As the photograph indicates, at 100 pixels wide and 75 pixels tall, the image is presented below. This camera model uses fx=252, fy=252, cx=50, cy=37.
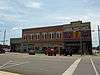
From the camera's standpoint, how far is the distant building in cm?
8779

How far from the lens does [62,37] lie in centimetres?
7262

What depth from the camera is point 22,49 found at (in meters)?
85.2

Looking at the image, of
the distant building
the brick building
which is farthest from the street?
the distant building

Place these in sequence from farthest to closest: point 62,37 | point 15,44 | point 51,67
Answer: point 15,44, point 62,37, point 51,67

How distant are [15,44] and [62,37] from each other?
23738 mm

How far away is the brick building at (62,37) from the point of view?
225 ft

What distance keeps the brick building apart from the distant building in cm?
492

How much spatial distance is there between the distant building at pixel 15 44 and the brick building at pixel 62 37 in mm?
4920

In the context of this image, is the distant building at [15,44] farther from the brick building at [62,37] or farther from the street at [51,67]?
the street at [51,67]

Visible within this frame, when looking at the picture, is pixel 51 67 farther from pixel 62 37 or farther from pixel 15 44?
pixel 15 44

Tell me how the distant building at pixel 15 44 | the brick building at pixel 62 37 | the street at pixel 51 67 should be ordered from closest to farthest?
the street at pixel 51 67 < the brick building at pixel 62 37 < the distant building at pixel 15 44

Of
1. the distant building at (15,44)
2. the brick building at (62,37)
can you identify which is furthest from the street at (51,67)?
the distant building at (15,44)

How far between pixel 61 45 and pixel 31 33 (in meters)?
13.2

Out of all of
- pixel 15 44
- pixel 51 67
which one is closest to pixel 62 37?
pixel 15 44
